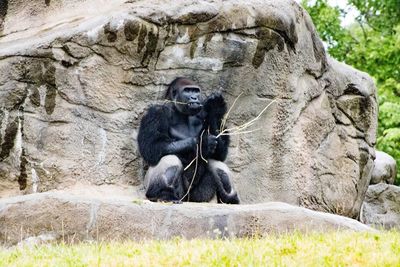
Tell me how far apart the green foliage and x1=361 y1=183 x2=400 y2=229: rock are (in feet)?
13.3

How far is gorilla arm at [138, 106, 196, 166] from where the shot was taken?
9258 mm

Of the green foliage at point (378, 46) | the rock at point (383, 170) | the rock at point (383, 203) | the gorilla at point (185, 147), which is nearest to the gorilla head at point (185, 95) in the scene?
the gorilla at point (185, 147)

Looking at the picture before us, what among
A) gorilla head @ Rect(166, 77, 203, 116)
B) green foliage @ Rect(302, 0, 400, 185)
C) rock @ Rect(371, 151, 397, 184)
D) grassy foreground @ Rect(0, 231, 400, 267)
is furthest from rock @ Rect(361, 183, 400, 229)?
grassy foreground @ Rect(0, 231, 400, 267)

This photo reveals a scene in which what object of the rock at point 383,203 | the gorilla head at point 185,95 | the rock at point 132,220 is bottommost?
the rock at point 383,203

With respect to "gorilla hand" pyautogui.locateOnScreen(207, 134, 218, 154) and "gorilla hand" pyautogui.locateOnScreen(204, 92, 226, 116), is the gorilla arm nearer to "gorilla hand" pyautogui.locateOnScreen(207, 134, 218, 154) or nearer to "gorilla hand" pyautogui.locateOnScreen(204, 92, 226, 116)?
"gorilla hand" pyautogui.locateOnScreen(207, 134, 218, 154)

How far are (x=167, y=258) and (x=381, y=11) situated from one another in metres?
19.0

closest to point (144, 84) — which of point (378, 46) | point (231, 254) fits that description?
point (231, 254)

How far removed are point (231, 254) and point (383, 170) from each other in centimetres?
905

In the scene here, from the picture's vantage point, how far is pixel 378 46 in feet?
71.2

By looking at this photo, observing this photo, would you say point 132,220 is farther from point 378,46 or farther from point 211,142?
point 378,46

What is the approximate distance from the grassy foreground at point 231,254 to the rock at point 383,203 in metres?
7.28

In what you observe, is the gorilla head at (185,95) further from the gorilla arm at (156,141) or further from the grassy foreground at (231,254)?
the grassy foreground at (231,254)

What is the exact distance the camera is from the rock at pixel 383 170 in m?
14.3

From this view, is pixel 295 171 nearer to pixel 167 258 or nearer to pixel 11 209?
pixel 11 209
